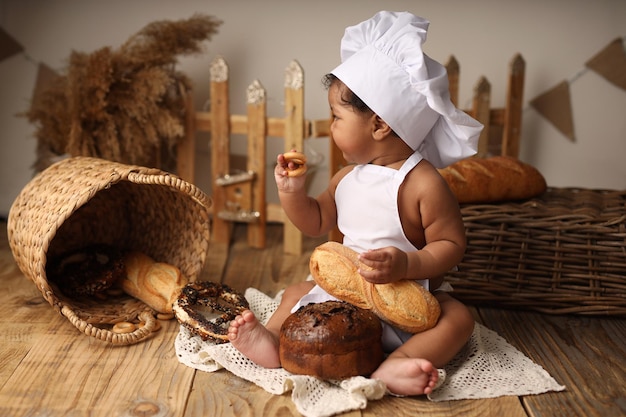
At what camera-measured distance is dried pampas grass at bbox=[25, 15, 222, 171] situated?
2.37m

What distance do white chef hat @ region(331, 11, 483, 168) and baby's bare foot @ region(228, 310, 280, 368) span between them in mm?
507

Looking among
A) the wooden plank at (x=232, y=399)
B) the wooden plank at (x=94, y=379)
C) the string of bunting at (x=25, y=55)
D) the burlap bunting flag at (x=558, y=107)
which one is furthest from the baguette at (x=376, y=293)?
the string of bunting at (x=25, y=55)

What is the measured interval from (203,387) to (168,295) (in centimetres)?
44

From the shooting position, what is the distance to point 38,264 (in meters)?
1.67

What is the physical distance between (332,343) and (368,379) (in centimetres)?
10

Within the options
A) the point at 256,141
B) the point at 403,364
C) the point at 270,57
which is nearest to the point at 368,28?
the point at 403,364

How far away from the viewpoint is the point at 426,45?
2.71 metres

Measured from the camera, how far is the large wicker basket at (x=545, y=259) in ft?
6.09

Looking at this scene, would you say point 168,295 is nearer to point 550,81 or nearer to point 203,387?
point 203,387

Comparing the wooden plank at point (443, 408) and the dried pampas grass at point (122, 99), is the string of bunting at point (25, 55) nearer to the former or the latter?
the dried pampas grass at point (122, 99)

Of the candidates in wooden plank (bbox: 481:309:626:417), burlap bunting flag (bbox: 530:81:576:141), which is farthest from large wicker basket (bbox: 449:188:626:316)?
burlap bunting flag (bbox: 530:81:576:141)

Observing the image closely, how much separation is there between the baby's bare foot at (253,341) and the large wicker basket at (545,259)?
643 millimetres

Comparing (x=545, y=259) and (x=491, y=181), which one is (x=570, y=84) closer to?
(x=491, y=181)

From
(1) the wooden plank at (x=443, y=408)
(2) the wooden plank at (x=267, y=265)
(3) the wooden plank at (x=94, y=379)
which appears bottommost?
(2) the wooden plank at (x=267, y=265)
